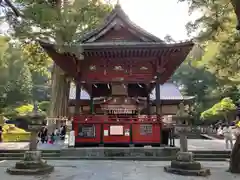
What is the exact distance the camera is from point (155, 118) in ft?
55.7

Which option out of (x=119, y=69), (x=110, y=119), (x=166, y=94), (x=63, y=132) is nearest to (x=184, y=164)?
(x=110, y=119)

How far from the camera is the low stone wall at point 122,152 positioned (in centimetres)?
1565

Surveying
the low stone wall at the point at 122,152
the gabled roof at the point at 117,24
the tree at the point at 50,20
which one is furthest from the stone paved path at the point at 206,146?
the tree at the point at 50,20

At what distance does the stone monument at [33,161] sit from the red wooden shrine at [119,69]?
5.32 metres

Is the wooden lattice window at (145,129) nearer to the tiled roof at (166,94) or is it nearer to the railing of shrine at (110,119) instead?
the railing of shrine at (110,119)

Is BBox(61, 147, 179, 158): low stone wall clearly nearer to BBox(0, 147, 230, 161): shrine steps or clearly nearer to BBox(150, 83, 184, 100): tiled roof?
BBox(0, 147, 230, 161): shrine steps

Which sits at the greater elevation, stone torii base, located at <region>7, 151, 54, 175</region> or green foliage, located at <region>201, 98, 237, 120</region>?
green foliage, located at <region>201, 98, 237, 120</region>

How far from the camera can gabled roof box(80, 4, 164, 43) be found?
57.6 feet

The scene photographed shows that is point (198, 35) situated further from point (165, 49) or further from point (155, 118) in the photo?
point (155, 118)

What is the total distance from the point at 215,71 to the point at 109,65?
5.95 metres

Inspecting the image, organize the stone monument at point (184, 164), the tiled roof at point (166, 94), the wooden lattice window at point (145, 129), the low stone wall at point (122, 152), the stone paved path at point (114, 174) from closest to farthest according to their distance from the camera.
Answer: the stone paved path at point (114, 174) < the stone monument at point (184, 164) < the low stone wall at point (122, 152) < the wooden lattice window at point (145, 129) < the tiled roof at point (166, 94)

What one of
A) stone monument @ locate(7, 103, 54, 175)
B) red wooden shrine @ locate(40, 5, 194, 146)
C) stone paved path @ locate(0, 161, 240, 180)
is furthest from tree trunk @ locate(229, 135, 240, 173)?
stone monument @ locate(7, 103, 54, 175)

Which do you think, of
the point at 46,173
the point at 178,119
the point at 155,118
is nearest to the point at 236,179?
the point at 178,119

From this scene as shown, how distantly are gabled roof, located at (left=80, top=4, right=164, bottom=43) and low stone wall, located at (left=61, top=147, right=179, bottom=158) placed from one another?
617 centimetres
